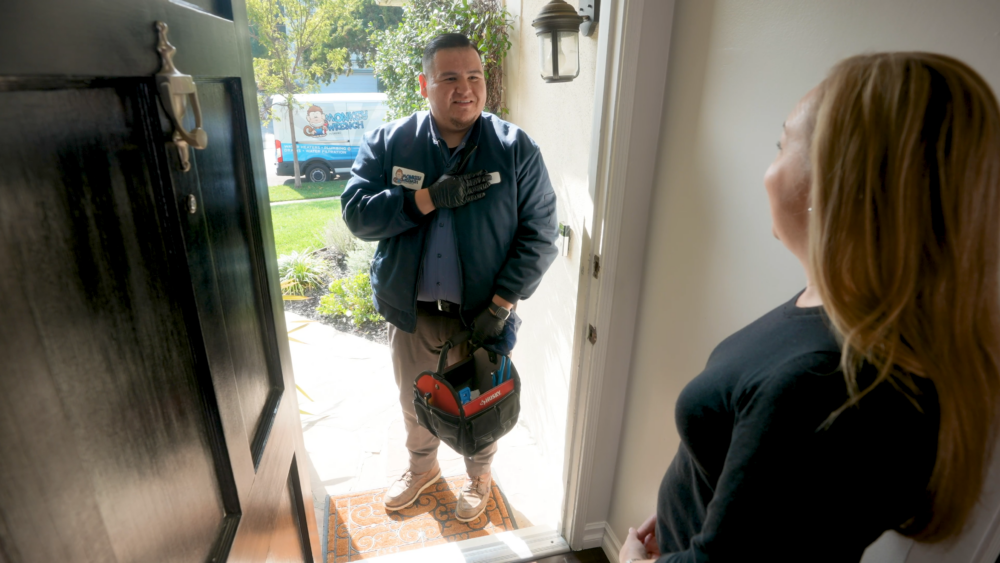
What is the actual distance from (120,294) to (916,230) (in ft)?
2.98

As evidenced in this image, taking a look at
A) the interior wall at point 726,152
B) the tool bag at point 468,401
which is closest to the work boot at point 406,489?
the tool bag at point 468,401

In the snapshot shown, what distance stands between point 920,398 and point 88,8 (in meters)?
1.03

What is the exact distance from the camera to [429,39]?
3650mm

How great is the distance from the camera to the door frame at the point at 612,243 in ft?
4.57

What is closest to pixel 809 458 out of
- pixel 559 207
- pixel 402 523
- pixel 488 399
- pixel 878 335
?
pixel 878 335

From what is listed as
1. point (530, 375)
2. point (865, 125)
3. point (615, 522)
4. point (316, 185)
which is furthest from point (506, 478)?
point (316, 185)

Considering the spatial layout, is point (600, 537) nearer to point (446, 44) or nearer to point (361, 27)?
point (446, 44)

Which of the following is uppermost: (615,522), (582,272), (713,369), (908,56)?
(908,56)

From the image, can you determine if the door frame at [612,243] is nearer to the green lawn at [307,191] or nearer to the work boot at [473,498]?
the work boot at [473,498]

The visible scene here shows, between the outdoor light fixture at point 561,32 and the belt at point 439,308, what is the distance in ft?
2.88

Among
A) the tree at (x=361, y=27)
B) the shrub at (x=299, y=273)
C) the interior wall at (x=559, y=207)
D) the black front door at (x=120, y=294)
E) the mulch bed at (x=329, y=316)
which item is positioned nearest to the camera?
the black front door at (x=120, y=294)

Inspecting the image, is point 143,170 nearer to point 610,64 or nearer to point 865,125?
point 865,125

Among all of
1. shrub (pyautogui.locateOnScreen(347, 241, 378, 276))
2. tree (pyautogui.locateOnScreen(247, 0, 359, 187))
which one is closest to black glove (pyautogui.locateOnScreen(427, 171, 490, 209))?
shrub (pyautogui.locateOnScreen(347, 241, 378, 276))

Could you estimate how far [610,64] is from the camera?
143 centimetres
